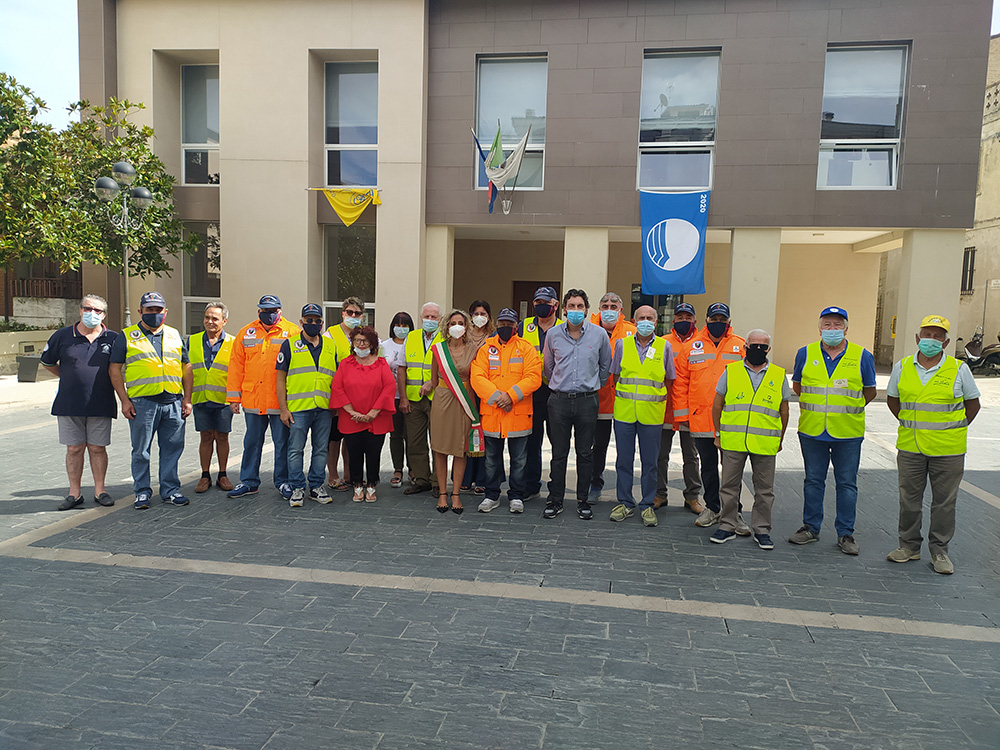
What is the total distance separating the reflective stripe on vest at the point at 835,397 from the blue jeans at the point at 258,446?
192 inches

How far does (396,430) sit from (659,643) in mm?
4065

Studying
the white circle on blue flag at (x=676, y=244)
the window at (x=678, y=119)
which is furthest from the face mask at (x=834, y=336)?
the window at (x=678, y=119)

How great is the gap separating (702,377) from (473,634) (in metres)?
3.43

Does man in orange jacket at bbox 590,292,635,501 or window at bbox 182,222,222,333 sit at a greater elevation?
window at bbox 182,222,222,333

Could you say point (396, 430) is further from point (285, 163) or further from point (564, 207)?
point (285, 163)

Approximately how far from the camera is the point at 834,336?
5.46 metres

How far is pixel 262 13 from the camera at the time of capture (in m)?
16.2

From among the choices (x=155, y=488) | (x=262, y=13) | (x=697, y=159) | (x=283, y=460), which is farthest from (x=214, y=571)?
(x=262, y=13)

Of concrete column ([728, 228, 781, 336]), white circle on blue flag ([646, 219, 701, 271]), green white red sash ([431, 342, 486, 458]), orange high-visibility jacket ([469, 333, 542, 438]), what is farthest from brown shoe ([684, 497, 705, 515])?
concrete column ([728, 228, 781, 336])

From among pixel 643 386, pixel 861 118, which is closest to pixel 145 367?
pixel 643 386

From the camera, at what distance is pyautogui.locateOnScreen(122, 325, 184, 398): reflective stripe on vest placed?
6168 millimetres

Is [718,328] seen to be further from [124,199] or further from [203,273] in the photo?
[203,273]

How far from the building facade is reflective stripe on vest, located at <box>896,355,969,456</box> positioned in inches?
427

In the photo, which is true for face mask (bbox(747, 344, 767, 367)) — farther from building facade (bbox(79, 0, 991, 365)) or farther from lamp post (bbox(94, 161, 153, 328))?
lamp post (bbox(94, 161, 153, 328))
